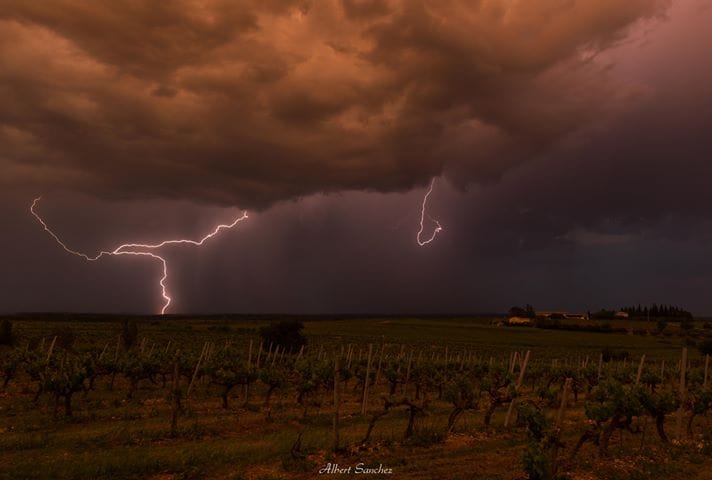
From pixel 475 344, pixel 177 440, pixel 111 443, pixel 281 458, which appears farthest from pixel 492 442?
pixel 475 344

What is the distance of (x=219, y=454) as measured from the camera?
15695 mm

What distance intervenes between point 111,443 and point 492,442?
1430cm

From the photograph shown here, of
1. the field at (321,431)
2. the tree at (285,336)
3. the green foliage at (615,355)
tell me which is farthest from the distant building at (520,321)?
the field at (321,431)

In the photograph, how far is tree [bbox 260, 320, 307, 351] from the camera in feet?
185

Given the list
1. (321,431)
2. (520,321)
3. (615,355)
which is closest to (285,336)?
(321,431)

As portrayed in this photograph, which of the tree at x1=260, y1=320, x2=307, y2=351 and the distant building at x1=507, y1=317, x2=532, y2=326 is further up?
the distant building at x1=507, y1=317, x2=532, y2=326

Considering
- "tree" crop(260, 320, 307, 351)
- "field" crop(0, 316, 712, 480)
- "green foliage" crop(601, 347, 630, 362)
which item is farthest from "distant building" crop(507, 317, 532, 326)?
"field" crop(0, 316, 712, 480)

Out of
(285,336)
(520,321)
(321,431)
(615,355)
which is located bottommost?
(285,336)

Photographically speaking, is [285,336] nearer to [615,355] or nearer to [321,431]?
[321,431]

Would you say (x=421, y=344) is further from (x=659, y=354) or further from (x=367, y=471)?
(x=367, y=471)

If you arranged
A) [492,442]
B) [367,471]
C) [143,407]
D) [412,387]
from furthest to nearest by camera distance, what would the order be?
[412,387], [143,407], [492,442], [367,471]

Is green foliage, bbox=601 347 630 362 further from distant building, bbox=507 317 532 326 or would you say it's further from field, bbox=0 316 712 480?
distant building, bbox=507 317 532 326

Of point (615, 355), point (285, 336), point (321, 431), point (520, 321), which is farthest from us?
point (520, 321)

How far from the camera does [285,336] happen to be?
57.2m
